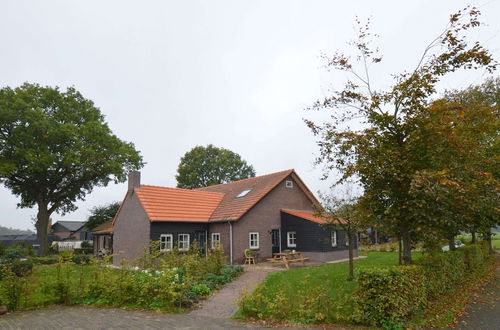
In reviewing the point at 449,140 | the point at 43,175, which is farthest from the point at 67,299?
the point at 43,175

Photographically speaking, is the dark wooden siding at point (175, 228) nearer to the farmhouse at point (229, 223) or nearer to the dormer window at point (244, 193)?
the farmhouse at point (229, 223)

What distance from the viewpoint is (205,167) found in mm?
55844

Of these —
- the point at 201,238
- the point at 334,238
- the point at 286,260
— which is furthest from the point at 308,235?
the point at 201,238

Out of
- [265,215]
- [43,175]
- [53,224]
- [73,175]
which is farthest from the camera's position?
[53,224]

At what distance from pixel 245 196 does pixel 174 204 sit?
5.33 metres

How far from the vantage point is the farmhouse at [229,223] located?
73.1 feet

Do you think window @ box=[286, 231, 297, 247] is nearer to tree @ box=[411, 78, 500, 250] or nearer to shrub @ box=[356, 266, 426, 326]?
tree @ box=[411, 78, 500, 250]

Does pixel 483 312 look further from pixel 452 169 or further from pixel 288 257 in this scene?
pixel 288 257

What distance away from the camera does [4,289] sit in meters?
10.7

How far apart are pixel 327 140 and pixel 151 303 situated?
26.2ft

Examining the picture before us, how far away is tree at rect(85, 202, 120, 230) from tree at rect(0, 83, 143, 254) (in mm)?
3051

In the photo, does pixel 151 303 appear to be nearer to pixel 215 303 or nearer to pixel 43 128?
pixel 215 303

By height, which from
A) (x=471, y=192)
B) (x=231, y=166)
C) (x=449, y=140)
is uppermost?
(x=231, y=166)

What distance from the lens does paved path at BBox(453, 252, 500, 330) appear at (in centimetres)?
801
